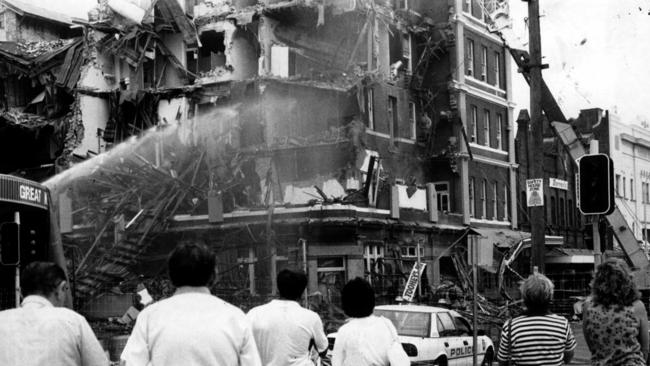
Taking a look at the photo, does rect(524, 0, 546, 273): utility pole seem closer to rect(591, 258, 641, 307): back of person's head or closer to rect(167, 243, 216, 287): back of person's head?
rect(591, 258, 641, 307): back of person's head

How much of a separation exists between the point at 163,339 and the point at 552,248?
51394 mm

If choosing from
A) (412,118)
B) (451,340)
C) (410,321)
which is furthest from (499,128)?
(410,321)

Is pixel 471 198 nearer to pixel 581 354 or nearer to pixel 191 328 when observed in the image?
pixel 581 354

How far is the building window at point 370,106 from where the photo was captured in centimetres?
4272

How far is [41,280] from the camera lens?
6098 mm

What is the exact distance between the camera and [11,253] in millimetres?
11391

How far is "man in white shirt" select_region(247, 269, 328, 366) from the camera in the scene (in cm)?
814

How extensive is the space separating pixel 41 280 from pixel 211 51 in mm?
40837

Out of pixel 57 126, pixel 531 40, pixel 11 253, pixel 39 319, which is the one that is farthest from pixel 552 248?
pixel 39 319

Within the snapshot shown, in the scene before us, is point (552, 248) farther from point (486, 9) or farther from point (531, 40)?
point (531, 40)

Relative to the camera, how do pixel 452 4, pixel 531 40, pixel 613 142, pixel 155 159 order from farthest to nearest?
pixel 613 142, pixel 452 4, pixel 155 159, pixel 531 40

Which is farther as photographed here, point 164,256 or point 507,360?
point 164,256

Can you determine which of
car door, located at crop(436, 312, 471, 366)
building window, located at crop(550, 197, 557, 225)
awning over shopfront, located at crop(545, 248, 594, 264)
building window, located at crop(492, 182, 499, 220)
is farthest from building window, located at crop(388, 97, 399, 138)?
car door, located at crop(436, 312, 471, 366)

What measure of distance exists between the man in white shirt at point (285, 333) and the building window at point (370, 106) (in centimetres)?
3460
